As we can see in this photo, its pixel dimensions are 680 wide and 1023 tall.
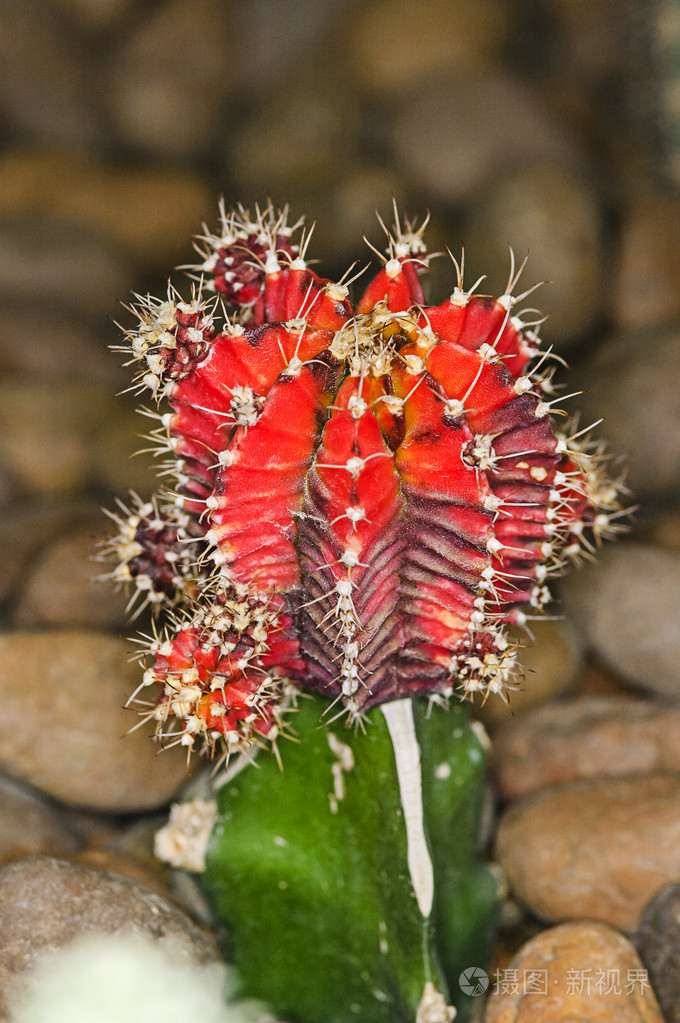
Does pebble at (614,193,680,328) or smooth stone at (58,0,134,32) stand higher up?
smooth stone at (58,0,134,32)

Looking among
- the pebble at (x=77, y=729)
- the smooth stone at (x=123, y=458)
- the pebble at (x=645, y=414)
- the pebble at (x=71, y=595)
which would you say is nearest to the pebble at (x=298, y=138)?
the smooth stone at (x=123, y=458)

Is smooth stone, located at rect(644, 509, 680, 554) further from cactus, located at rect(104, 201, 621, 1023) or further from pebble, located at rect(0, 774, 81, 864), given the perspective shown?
pebble, located at rect(0, 774, 81, 864)

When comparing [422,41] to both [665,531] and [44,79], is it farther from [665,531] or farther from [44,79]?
[665,531]

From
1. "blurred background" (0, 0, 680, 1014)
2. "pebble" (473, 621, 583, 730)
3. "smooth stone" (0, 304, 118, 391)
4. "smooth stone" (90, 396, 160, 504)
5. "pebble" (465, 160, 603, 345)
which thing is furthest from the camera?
"smooth stone" (0, 304, 118, 391)

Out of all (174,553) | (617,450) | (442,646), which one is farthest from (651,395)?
(174,553)

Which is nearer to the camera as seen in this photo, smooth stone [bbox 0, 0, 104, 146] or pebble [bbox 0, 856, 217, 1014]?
pebble [bbox 0, 856, 217, 1014]

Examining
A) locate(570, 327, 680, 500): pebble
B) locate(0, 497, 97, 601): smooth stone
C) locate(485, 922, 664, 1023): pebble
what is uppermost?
locate(570, 327, 680, 500): pebble

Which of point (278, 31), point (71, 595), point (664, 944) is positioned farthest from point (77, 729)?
point (278, 31)

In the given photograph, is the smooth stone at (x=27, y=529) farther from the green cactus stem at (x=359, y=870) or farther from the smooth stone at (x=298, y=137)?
the smooth stone at (x=298, y=137)

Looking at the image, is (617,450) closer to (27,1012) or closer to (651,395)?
(651,395)

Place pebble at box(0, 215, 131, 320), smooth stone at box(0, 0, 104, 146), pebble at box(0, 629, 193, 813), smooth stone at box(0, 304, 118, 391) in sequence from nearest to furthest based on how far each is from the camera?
pebble at box(0, 629, 193, 813) → smooth stone at box(0, 304, 118, 391) → pebble at box(0, 215, 131, 320) → smooth stone at box(0, 0, 104, 146)

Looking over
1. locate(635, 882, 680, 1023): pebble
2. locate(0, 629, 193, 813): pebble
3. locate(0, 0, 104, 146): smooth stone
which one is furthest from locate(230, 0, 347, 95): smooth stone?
locate(635, 882, 680, 1023): pebble
